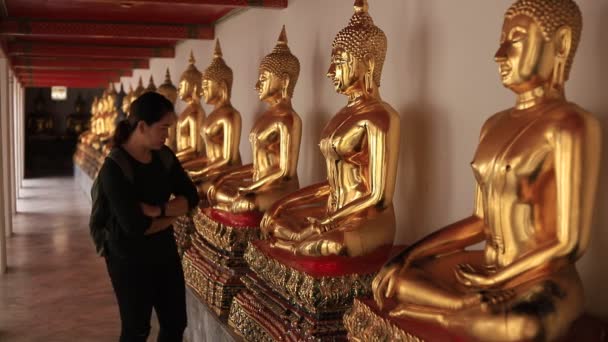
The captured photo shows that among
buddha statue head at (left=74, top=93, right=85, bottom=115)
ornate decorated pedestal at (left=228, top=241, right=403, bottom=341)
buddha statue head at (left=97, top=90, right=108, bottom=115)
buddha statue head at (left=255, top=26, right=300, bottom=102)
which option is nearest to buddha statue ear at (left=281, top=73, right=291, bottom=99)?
buddha statue head at (left=255, top=26, right=300, bottom=102)

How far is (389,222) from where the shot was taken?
2893 millimetres

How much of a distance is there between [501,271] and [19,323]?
3754 millimetres

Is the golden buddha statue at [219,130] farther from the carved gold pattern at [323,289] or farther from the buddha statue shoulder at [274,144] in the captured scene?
the carved gold pattern at [323,289]

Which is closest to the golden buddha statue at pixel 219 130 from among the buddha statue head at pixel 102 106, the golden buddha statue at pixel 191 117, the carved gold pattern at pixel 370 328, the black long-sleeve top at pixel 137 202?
the golden buddha statue at pixel 191 117

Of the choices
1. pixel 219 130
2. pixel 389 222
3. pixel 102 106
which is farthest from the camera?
pixel 102 106

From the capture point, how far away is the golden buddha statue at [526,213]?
1.84 m

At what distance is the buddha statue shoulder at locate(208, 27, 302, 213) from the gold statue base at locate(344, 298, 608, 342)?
1.61 meters

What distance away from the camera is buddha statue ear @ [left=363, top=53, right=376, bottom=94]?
2975mm

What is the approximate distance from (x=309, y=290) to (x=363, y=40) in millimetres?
1069

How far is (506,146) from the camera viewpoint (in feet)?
6.63

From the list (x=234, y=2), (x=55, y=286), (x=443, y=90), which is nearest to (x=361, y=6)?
(x=443, y=90)

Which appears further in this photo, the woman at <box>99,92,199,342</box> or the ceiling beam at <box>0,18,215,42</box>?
the ceiling beam at <box>0,18,215,42</box>

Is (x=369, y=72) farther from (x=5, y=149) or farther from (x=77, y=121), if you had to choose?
(x=77, y=121)

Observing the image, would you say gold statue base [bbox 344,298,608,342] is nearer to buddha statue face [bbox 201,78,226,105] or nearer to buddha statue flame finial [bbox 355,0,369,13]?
buddha statue flame finial [bbox 355,0,369,13]
